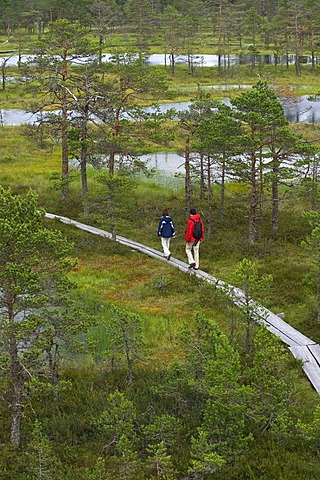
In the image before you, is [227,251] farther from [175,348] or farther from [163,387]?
[163,387]

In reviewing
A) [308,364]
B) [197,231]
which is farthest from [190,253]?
[308,364]

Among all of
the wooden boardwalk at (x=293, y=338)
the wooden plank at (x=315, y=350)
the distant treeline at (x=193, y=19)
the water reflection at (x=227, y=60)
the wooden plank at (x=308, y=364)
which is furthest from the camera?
the water reflection at (x=227, y=60)

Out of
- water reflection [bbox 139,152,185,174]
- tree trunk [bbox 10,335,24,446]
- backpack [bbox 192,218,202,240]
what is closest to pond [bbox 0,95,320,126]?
water reflection [bbox 139,152,185,174]

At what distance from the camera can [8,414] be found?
11156 mm

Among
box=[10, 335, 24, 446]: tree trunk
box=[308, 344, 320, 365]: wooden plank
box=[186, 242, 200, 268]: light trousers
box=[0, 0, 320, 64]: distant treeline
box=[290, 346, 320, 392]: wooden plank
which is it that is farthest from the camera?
box=[0, 0, 320, 64]: distant treeline

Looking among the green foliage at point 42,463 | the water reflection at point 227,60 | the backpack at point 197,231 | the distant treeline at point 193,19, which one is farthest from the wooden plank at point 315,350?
the water reflection at point 227,60

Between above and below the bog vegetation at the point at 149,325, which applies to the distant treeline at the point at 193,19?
above

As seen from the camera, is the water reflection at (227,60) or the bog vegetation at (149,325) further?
the water reflection at (227,60)

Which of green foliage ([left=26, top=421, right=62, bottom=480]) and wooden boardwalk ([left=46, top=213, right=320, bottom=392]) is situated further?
wooden boardwalk ([left=46, top=213, right=320, bottom=392])

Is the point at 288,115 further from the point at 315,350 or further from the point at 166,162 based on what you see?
the point at 315,350

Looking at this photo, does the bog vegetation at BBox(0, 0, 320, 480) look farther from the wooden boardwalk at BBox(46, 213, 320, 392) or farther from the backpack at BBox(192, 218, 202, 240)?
the backpack at BBox(192, 218, 202, 240)

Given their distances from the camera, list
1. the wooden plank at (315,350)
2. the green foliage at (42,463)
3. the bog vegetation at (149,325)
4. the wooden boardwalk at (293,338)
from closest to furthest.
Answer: the green foliage at (42,463), the bog vegetation at (149,325), the wooden boardwalk at (293,338), the wooden plank at (315,350)

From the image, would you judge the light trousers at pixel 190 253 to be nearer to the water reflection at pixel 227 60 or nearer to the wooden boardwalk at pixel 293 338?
the wooden boardwalk at pixel 293 338

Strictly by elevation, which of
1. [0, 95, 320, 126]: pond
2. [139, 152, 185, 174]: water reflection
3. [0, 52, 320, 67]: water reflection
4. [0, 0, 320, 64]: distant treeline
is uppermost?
[0, 0, 320, 64]: distant treeline
